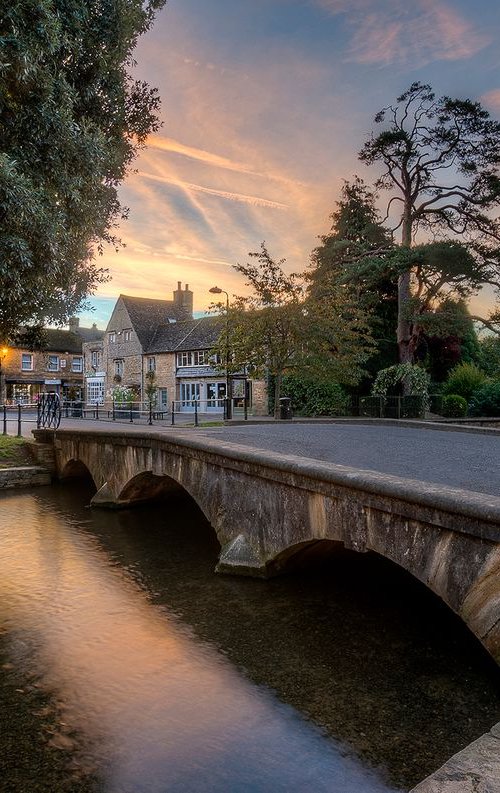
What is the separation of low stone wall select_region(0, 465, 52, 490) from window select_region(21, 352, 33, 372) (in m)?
41.8

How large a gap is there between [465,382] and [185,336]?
23591 mm

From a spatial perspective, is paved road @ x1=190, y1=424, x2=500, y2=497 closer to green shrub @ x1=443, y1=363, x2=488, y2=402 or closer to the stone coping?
the stone coping

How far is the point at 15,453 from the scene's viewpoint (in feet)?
55.6

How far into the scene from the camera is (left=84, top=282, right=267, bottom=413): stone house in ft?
137

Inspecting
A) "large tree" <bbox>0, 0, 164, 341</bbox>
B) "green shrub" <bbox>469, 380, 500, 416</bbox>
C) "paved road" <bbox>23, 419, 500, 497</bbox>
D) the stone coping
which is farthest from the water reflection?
"green shrub" <bbox>469, 380, 500, 416</bbox>

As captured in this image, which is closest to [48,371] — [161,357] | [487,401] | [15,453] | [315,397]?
[161,357]

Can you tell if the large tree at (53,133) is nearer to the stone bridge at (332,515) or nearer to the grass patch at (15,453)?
the stone bridge at (332,515)

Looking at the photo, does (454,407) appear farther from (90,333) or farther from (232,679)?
(90,333)

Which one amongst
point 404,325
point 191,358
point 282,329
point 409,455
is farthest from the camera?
point 191,358

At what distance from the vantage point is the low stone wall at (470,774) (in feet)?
8.23

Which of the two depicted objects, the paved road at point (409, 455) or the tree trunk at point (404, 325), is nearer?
the paved road at point (409, 455)

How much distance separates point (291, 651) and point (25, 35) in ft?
32.9

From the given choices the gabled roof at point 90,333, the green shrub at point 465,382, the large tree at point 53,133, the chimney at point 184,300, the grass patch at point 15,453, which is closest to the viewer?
the large tree at point 53,133

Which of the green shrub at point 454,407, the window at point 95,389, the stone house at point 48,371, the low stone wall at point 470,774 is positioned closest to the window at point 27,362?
the stone house at point 48,371
